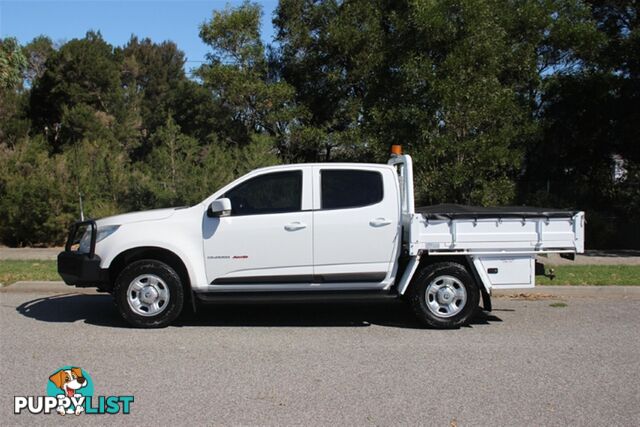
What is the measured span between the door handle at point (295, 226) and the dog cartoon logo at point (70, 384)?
2.80 metres

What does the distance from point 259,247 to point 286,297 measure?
0.69 m

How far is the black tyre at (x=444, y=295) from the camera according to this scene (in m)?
7.53

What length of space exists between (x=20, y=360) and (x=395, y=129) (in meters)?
11.6

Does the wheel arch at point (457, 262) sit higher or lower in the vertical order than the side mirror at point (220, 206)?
lower

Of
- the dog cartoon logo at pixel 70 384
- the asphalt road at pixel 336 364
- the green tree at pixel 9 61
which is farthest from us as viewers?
the green tree at pixel 9 61

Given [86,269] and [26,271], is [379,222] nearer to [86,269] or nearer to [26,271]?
[86,269]

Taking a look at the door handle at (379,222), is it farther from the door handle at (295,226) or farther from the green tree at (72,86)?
the green tree at (72,86)

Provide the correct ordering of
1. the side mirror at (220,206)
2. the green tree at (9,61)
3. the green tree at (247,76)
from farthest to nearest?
1. the green tree at (247,76)
2. the green tree at (9,61)
3. the side mirror at (220,206)

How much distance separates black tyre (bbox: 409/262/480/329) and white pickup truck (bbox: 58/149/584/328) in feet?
0.04

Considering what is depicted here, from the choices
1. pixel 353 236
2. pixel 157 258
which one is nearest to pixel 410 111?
pixel 353 236

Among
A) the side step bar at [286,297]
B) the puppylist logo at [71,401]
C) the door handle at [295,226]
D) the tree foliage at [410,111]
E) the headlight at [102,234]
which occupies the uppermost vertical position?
the tree foliage at [410,111]

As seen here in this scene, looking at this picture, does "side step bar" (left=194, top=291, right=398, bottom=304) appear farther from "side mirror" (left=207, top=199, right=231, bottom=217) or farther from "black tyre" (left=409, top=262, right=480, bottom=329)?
"side mirror" (left=207, top=199, right=231, bottom=217)

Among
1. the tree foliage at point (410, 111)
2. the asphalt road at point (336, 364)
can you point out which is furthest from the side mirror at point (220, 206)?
the tree foliage at point (410, 111)

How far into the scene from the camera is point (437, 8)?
15.1 metres
